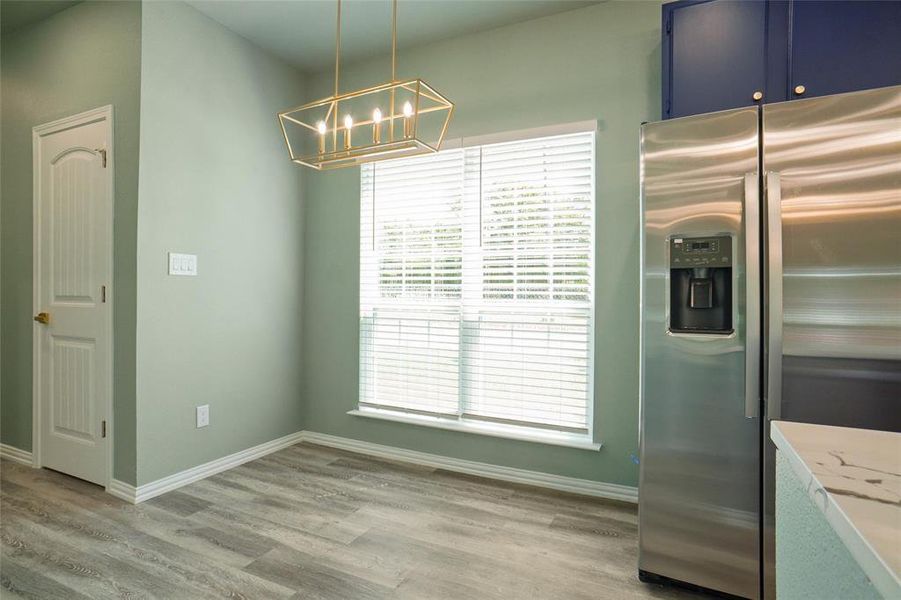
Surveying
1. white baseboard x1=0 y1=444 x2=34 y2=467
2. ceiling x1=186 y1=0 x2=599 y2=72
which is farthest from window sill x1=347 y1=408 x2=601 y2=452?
ceiling x1=186 y1=0 x2=599 y2=72

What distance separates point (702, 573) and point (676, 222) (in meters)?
1.39

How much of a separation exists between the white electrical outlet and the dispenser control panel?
2830 mm

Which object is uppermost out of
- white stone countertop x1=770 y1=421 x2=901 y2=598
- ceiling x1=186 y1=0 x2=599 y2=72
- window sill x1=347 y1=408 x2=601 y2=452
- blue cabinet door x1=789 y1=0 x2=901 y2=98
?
ceiling x1=186 y1=0 x2=599 y2=72

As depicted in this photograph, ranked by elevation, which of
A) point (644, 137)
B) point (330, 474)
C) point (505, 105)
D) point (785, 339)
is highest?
point (505, 105)

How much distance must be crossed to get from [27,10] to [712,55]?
4007mm

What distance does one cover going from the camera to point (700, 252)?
1.85 m

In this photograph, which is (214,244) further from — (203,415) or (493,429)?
(493,429)

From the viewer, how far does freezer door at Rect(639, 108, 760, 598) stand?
1.76 m

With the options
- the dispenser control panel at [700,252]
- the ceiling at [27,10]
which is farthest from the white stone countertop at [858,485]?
the ceiling at [27,10]

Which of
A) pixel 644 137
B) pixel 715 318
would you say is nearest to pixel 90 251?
pixel 644 137

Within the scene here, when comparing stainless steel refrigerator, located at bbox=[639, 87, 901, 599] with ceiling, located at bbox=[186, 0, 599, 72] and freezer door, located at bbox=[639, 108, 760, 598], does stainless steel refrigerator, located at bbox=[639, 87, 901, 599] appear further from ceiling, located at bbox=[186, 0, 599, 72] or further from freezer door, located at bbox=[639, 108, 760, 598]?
ceiling, located at bbox=[186, 0, 599, 72]

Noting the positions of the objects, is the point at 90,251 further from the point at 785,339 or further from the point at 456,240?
the point at 785,339

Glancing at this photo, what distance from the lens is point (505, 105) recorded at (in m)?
3.03

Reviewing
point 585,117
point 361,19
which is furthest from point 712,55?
point 361,19
